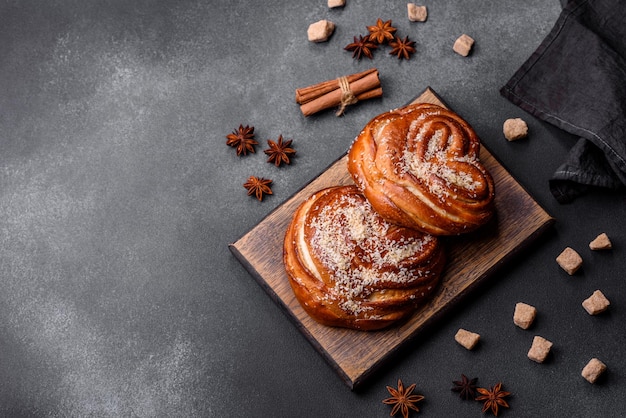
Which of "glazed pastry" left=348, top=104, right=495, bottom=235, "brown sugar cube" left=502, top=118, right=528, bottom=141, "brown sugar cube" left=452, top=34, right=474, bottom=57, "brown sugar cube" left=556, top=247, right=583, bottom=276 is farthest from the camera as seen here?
"brown sugar cube" left=452, top=34, right=474, bottom=57

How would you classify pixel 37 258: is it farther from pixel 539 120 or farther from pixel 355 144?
pixel 539 120

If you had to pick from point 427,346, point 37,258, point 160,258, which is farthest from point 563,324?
point 37,258

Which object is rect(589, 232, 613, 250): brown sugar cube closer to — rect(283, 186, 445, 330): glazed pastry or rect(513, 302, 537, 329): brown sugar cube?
rect(513, 302, 537, 329): brown sugar cube

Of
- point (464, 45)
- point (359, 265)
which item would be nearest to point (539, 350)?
point (359, 265)

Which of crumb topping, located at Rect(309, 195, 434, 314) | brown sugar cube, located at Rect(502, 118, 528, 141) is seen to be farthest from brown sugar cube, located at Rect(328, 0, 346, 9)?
crumb topping, located at Rect(309, 195, 434, 314)

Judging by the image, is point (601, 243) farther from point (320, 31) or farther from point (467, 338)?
point (320, 31)

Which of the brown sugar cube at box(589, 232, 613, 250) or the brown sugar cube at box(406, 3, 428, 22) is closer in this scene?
the brown sugar cube at box(589, 232, 613, 250)

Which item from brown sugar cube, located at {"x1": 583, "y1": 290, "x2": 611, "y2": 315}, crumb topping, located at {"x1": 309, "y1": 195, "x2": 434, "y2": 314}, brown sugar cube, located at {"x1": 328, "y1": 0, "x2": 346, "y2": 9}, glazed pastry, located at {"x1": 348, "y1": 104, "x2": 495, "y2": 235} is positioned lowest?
brown sugar cube, located at {"x1": 583, "y1": 290, "x2": 611, "y2": 315}

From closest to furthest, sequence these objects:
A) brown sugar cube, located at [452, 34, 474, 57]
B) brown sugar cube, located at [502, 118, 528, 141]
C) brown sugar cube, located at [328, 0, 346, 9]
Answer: brown sugar cube, located at [502, 118, 528, 141] → brown sugar cube, located at [452, 34, 474, 57] → brown sugar cube, located at [328, 0, 346, 9]
